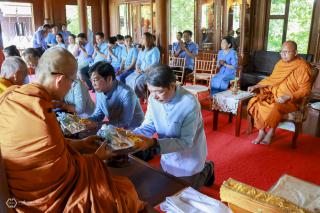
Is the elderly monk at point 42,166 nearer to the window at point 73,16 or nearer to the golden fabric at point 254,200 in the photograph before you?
the golden fabric at point 254,200

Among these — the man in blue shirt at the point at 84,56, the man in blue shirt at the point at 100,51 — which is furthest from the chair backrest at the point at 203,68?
the man in blue shirt at the point at 84,56

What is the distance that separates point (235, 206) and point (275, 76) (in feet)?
11.0

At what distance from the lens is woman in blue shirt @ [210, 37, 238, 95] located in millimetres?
5246

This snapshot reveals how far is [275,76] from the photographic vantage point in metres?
4.02

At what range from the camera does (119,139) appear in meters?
1.72

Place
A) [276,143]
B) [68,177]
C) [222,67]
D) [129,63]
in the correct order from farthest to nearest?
[129,63] → [222,67] → [276,143] → [68,177]

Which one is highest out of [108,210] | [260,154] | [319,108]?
[108,210]

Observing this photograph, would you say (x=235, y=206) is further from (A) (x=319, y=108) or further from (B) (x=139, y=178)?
(A) (x=319, y=108)

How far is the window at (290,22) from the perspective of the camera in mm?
5727

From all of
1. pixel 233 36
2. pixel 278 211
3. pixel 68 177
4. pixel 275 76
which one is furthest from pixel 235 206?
pixel 233 36

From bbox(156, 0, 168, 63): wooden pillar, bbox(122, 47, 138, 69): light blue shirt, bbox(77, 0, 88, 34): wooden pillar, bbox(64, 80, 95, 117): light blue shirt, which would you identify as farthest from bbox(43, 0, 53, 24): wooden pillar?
bbox(64, 80, 95, 117): light blue shirt

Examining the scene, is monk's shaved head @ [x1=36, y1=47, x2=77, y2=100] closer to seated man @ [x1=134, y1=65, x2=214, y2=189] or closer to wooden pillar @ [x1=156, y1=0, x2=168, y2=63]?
seated man @ [x1=134, y1=65, x2=214, y2=189]

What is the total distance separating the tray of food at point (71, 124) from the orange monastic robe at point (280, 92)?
2.38 metres

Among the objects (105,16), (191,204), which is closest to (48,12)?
(105,16)
